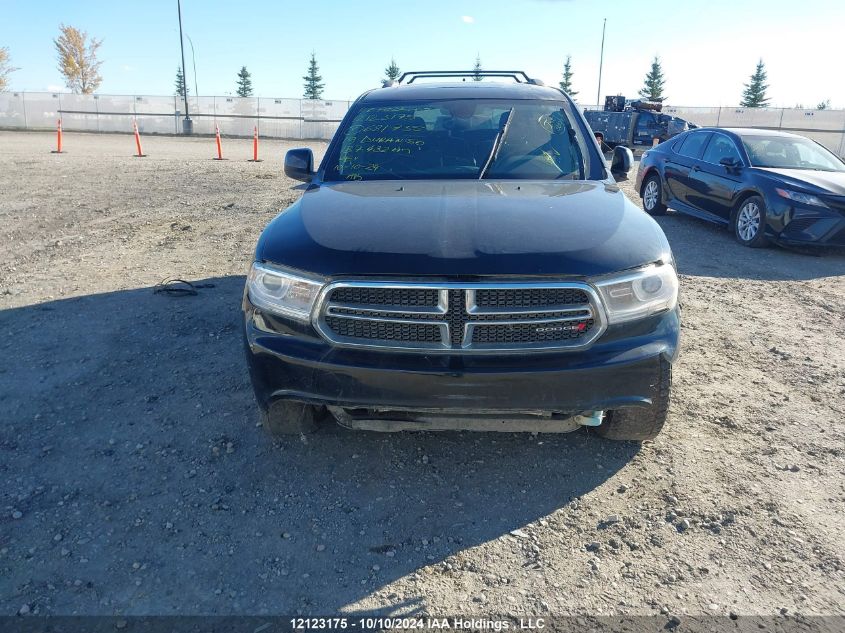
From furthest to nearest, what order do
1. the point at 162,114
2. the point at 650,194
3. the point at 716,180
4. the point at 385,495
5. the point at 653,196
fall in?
the point at 162,114 → the point at 650,194 → the point at 653,196 → the point at 716,180 → the point at 385,495

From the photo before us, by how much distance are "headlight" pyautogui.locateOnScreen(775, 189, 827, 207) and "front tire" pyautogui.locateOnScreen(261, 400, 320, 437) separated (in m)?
7.60

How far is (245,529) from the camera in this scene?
9.12 feet

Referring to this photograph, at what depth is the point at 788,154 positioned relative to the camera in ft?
30.2

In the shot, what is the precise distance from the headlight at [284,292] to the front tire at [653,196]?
9649mm

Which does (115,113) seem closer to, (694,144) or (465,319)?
(694,144)

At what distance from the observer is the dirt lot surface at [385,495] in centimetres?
243

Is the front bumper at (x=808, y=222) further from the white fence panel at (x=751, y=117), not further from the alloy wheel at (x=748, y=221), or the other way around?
the white fence panel at (x=751, y=117)

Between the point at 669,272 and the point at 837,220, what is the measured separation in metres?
6.74

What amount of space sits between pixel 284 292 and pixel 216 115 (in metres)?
40.5

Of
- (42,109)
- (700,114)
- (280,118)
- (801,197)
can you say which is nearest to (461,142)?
(801,197)

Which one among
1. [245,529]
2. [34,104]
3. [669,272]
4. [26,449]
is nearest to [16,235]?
[26,449]

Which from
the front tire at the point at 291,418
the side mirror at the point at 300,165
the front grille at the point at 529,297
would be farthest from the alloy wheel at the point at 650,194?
the front tire at the point at 291,418

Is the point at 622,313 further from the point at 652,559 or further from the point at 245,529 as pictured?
the point at 245,529

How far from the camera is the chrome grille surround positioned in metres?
2.65
